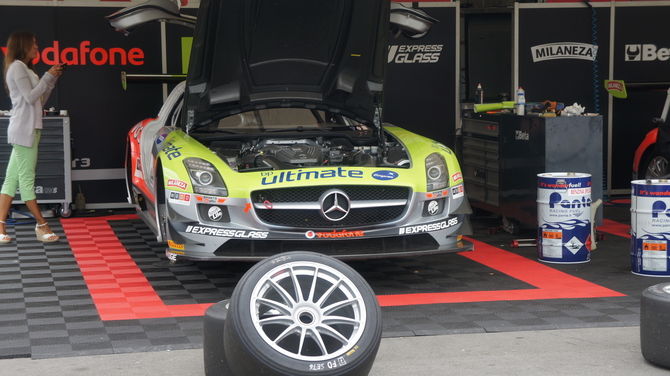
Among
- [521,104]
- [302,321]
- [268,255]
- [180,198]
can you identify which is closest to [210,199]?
[180,198]

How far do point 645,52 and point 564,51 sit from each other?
3.71ft

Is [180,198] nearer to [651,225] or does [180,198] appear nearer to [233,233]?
[233,233]

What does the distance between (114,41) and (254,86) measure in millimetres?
3828

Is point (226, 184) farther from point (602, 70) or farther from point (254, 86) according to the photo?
point (602, 70)

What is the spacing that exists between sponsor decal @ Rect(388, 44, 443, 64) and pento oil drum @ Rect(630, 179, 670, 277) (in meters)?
4.72

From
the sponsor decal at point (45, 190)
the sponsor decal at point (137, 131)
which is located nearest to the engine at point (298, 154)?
the sponsor decal at point (137, 131)

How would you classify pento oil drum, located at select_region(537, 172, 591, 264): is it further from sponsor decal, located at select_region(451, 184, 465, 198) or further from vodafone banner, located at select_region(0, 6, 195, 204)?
vodafone banner, located at select_region(0, 6, 195, 204)

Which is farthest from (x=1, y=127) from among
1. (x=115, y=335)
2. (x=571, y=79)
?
(x=571, y=79)

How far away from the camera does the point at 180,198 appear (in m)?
5.95

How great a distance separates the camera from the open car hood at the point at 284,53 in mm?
6613

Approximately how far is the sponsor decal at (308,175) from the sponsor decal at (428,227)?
477 millimetres

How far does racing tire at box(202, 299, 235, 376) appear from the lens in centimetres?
399

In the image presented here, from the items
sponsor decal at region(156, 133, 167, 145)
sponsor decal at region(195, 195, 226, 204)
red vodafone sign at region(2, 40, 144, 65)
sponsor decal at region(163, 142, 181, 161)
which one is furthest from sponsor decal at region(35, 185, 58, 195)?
sponsor decal at region(195, 195, 226, 204)

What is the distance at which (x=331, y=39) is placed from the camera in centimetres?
692
